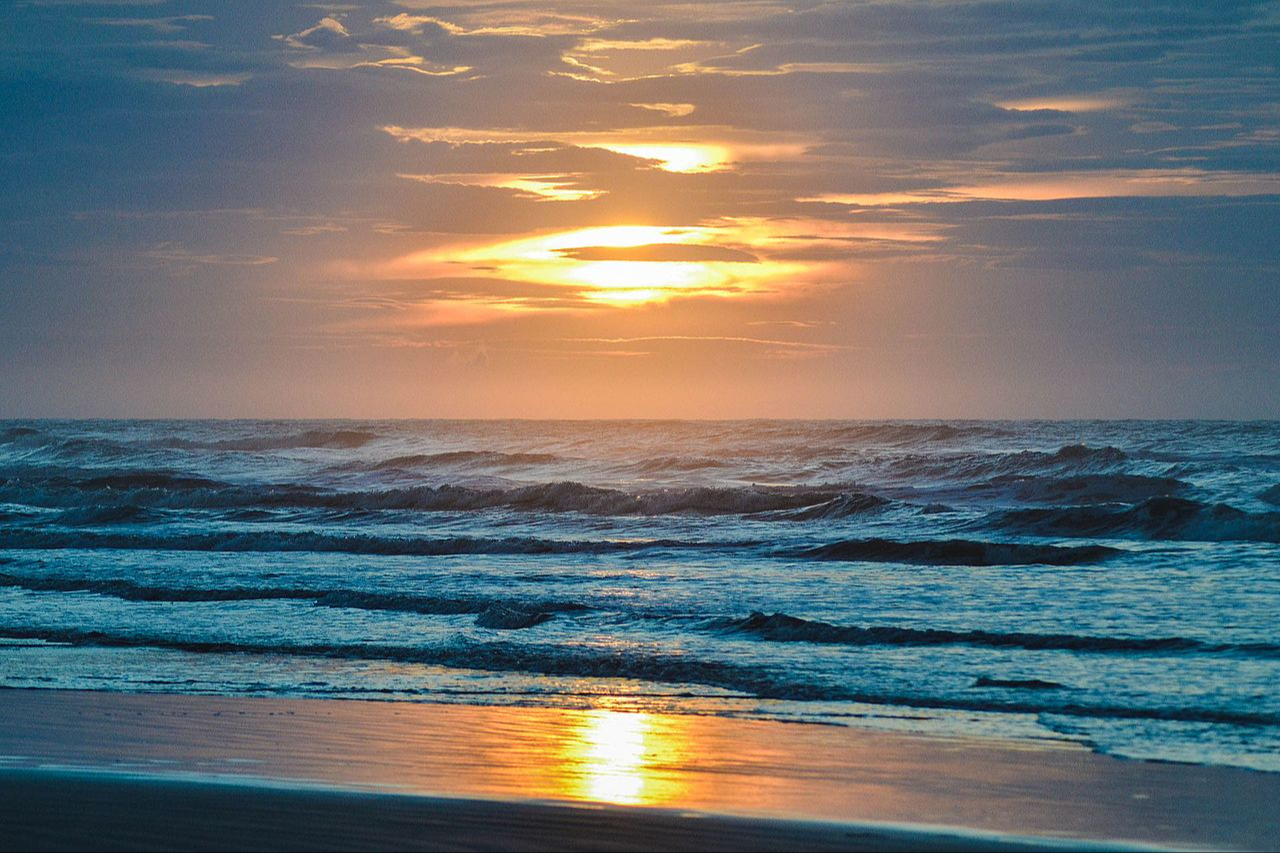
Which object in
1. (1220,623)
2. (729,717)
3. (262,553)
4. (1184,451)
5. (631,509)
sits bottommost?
(1184,451)

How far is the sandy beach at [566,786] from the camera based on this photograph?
6.04 m

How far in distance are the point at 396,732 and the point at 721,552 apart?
46.3 feet

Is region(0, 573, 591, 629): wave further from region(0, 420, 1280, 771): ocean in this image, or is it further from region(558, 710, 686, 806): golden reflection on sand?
region(558, 710, 686, 806): golden reflection on sand

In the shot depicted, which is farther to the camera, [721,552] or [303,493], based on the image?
[303,493]


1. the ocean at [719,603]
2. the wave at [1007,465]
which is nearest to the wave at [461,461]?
the ocean at [719,603]

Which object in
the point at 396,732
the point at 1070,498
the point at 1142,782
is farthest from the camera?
the point at 1070,498

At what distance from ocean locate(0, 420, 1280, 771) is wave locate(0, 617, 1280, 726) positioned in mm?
44

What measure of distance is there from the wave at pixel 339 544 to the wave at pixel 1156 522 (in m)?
7.00

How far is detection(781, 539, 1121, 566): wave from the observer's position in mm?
19984

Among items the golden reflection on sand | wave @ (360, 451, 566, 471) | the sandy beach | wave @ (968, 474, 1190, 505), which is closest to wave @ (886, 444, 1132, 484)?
wave @ (968, 474, 1190, 505)

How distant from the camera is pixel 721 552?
22344 millimetres

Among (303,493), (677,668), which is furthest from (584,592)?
(303,493)

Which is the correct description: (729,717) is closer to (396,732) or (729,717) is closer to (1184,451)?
(396,732)

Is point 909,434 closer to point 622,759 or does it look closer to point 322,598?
point 322,598
